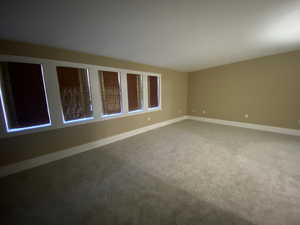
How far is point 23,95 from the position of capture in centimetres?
212

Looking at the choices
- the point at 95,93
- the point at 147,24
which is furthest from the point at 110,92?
the point at 147,24

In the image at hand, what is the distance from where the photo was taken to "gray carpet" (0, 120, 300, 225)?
1272 millimetres

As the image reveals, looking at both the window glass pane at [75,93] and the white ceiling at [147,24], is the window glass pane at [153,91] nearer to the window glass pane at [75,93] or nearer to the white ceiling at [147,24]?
the white ceiling at [147,24]

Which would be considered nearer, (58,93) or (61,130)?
(58,93)

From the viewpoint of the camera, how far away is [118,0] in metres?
1.31

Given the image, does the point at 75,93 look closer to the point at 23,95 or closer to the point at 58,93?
the point at 58,93

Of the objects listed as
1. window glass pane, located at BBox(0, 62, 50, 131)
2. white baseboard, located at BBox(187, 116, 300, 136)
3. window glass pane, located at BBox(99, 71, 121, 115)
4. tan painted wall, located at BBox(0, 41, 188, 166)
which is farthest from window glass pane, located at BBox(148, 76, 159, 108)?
window glass pane, located at BBox(0, 62, 50, 131)

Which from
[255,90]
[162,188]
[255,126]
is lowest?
[162,188]

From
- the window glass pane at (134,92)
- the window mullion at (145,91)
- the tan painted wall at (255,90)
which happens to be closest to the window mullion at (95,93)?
the window glass pane at (134,92)

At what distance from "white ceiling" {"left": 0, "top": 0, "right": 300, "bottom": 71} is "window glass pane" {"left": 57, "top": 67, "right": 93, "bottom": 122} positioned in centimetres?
67

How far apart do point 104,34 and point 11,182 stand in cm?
262

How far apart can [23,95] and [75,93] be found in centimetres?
82

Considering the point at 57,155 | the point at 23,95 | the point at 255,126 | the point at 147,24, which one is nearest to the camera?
the point at 147,24

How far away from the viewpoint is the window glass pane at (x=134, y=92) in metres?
3.74
